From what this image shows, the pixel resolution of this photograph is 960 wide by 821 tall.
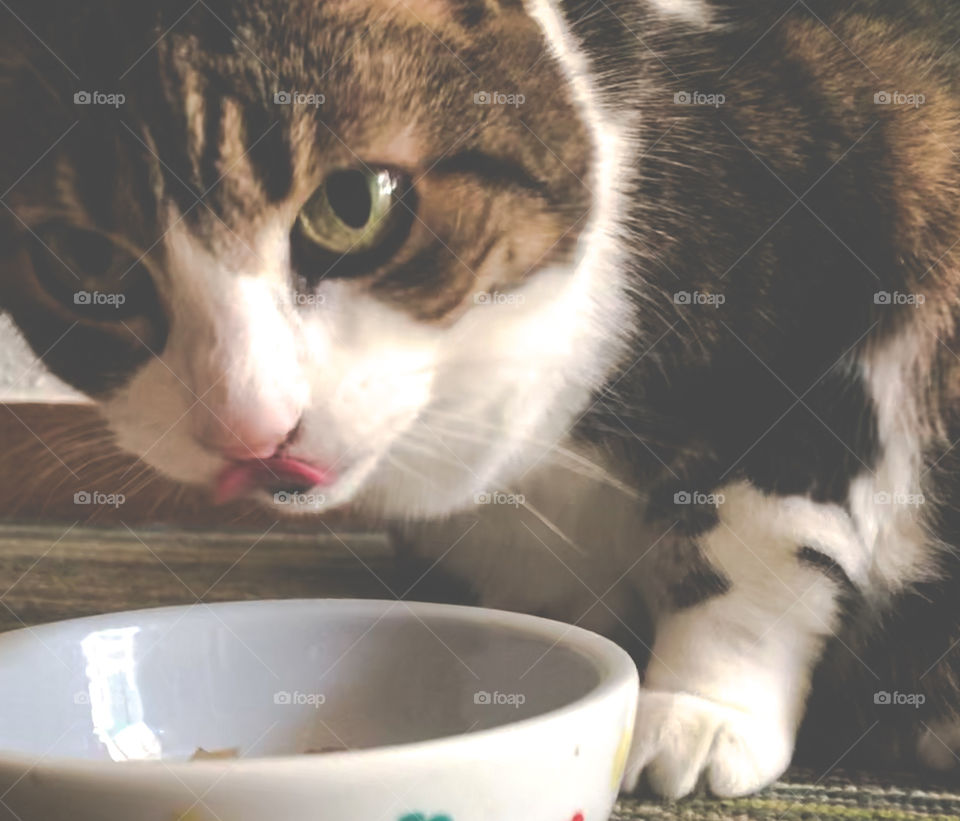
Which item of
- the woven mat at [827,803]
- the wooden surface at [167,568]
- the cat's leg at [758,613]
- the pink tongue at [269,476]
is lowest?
the wooden surface at [167,568]

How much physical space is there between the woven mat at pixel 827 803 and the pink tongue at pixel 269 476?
0.86ft

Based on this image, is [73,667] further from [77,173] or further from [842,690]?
[842,690]

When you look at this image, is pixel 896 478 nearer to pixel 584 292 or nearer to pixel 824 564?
pixel 824 564

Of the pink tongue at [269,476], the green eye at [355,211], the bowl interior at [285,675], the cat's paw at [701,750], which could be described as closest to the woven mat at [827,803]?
the cat's paw at [701,750]

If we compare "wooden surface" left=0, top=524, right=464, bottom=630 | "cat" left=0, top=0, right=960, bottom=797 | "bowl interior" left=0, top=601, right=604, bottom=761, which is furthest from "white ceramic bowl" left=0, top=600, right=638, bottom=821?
"wooden surface" left=0, top=524, right=464, bottom=630

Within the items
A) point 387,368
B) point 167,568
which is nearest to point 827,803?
point 387,368

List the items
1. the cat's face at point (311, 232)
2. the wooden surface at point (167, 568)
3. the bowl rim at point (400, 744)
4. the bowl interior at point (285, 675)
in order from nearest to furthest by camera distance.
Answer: the bowl rim at point (400, 744), the bowl interior at point (285, 675), the cat's face at point (311, 232), the wooden surface at point (167, 568)

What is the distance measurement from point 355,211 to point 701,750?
380 mm

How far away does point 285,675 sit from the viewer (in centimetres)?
56

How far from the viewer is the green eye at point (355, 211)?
2.13 feet

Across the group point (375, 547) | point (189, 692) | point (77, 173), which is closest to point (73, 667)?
point (189, 692)

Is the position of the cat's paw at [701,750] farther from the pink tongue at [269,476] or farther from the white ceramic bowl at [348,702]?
the pink tongue at [269,476]

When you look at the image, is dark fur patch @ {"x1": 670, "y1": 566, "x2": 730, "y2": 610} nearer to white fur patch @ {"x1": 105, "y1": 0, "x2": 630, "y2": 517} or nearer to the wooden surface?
white fur patch @ {"x1": 105, "y1": 0, "x2": 630, "y2": 517}

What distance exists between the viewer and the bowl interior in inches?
20.4
